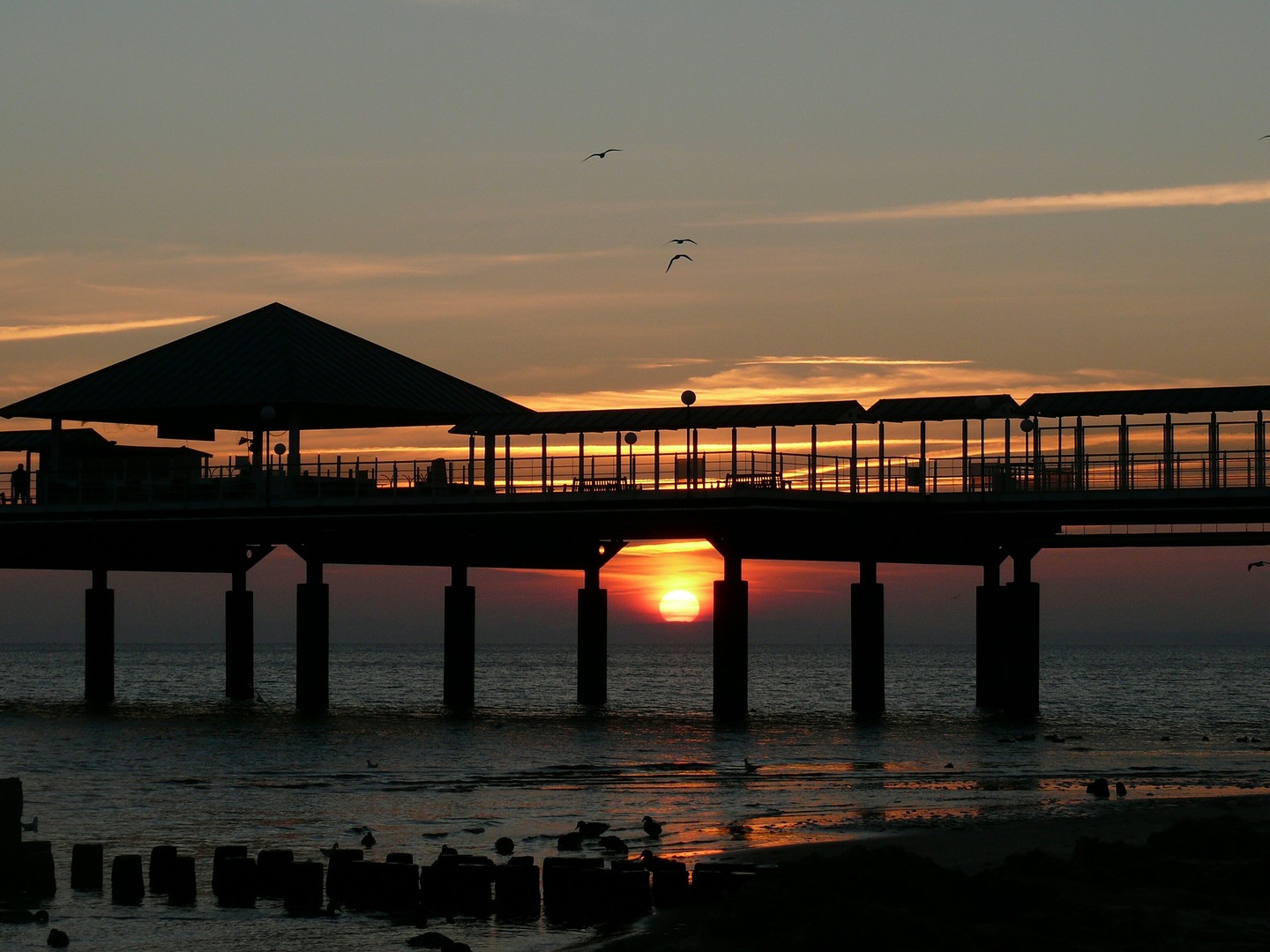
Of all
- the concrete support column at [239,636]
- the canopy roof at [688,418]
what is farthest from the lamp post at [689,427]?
the concrete support column at [239,636]

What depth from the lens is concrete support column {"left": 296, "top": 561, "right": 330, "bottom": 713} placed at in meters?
72.0

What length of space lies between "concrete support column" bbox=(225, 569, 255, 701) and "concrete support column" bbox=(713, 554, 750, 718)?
26.3 meters

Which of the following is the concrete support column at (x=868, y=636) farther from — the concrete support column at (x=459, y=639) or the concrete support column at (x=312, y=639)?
the concrete support column at (x=312, y=639)

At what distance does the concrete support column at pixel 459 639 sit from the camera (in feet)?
251

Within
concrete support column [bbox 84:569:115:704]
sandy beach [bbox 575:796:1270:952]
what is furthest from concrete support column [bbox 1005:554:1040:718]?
sandy beach [bbox 575:796:1270:952]

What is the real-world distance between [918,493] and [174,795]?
28682 mm

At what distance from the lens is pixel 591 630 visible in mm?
78438

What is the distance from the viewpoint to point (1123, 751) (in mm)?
60156

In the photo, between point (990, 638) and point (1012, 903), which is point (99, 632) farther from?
point (1012, 903)

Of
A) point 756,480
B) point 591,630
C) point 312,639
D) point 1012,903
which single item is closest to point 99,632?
point 312,639

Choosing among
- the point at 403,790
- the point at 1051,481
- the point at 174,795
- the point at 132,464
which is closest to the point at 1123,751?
the point at 1051,481

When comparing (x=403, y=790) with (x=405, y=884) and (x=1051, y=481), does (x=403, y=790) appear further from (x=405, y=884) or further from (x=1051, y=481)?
(x=1051, y=481)

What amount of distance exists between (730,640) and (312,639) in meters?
18.0

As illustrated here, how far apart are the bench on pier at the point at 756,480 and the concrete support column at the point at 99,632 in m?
→ 33.6
